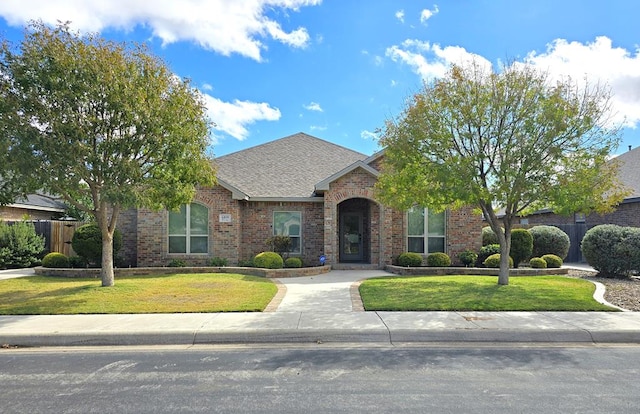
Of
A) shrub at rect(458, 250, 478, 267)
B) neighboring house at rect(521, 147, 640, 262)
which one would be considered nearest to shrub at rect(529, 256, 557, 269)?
shrub at rect(458, 250, 478, 267)

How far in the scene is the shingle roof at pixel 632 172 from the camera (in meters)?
20.7

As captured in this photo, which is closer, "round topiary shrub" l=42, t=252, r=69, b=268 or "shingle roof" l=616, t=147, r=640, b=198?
"round topiary shrub" l=42, t=252, r=69, b=268

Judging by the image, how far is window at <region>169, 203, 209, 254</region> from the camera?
17.0 metres

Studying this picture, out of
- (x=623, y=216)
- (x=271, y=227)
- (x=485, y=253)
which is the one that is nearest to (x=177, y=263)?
(x=271, y=227)

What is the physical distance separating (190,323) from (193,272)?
303 inches

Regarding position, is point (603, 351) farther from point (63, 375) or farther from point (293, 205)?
point (293, 205)

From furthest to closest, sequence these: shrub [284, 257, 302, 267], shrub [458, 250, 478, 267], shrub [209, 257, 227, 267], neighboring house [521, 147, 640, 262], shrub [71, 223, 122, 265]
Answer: neighboring house [521, 147, 640, 262] < shrub [458, 250, 478, 267] < shrub [209, 257, 227, 267] < shrub [284, 257, 302, 267] < shrub [71, 223, 122, 265]

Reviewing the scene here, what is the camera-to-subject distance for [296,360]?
6.02m

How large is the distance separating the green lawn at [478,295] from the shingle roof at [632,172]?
35.0 feet

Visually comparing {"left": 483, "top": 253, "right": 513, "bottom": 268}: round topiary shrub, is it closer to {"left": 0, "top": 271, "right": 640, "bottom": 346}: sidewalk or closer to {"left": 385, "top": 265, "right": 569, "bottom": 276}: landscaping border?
{"left": 385, "top": 265, "right": 569, "bottom": 276}: landscaping border

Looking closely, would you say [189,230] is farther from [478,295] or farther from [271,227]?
[478,295]

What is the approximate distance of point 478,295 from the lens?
34.1ft

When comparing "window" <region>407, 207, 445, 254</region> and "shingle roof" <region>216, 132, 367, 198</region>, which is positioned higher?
"shingle roof" <region>216, 132, 367, 198</region>

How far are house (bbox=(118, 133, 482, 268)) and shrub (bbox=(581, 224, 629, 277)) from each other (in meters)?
4.10
